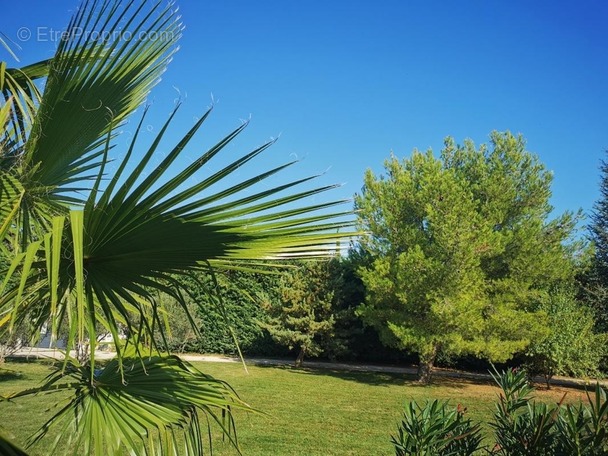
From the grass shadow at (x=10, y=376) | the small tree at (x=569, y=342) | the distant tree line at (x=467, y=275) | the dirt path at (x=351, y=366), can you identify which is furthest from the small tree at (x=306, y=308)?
the grass shadow at (x=10, y=376)

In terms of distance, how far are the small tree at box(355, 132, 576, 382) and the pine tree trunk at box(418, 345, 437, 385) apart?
5 cm

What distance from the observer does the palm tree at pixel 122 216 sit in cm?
161

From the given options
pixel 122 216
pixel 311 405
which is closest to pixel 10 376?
pixel 311 405

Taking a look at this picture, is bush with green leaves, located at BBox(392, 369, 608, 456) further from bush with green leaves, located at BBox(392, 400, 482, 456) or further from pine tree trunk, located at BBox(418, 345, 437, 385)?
pine tree trunk, located at BBox(418, 345, 437, 385)

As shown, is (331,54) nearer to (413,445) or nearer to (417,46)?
(417,46)

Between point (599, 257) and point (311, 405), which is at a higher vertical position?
point (599, 257)

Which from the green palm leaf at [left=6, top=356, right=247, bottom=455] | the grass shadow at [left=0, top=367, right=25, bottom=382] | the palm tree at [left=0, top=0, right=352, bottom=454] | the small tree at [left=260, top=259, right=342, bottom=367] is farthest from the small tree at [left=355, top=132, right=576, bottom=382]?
the palm tree at [left=0, top=0, right=352, bottom=454]

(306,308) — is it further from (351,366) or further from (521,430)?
(521,430)

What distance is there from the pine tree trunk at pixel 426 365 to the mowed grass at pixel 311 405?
45 cm

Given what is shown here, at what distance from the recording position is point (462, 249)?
1403cm

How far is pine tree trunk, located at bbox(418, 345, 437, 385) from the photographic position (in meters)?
15.2

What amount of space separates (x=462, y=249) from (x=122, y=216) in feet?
44.2

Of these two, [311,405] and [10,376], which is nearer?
[311,405]

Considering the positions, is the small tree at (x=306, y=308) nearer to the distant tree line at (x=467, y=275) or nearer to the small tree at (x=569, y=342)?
the distant tree line at (x=467, y=275)
